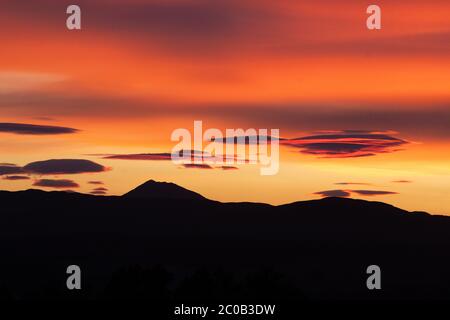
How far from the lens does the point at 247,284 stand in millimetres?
95938
